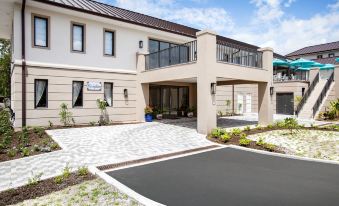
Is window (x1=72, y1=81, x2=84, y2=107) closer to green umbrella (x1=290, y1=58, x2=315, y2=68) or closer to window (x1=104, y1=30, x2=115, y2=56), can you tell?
window (x1=104, y1=30, x2=115, y2=56)

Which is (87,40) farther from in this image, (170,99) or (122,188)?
(122,188)

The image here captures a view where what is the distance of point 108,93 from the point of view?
16.4m

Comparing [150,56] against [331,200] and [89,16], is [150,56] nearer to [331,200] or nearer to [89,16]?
[89,16]

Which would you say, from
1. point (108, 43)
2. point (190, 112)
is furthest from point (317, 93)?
point (108, 43)

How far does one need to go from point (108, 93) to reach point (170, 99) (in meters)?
5.95

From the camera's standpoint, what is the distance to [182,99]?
2119cm

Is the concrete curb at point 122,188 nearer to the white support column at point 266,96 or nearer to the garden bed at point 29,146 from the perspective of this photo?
the garden bed at point 29,146

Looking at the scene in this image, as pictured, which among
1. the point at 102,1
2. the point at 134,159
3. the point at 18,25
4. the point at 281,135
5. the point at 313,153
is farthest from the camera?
the point at 102,1

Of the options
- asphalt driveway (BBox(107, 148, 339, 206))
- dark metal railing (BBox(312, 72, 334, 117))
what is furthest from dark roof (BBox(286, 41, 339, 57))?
asphalt driveway (BBox(107, 148, 339, 206))

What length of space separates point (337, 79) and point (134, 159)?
73.7ft

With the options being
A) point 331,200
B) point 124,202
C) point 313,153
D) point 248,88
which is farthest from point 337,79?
point 124,202

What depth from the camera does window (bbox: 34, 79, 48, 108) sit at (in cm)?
1348

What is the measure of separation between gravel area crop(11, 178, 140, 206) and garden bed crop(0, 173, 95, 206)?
230mm

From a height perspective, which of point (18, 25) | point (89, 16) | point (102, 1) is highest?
point (102, 1)
